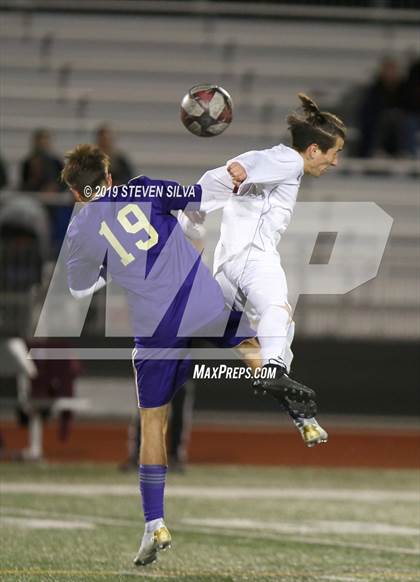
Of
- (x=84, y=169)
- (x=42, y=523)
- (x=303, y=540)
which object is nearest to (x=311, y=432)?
(x=84, y=169)

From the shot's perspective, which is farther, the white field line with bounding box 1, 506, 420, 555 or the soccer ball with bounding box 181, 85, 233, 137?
the white field line with bounding box 1, 506, 420, 555

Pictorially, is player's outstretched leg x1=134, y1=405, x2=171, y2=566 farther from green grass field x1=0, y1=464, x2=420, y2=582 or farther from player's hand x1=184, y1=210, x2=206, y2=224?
player's hand x1=184, y1=210, x2=206, y2=224

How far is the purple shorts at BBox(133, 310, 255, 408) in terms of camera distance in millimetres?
6000

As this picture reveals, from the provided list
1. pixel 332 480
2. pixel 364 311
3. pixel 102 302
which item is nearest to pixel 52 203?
pixel 102 302

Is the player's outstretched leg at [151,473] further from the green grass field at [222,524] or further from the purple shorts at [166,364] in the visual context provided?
the green grass field at [222,524]

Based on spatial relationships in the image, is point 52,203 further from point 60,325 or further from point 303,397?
point 303,397

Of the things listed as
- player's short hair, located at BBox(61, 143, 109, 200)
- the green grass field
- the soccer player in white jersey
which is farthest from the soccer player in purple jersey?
the green grass field

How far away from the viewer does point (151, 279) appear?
600 cm

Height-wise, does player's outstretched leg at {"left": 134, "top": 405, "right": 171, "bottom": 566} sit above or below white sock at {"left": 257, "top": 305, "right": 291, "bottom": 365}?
below

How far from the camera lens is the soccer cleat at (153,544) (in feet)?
19.2

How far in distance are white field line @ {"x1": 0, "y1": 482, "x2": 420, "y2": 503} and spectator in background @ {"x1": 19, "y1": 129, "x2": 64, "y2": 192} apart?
4.15 metres

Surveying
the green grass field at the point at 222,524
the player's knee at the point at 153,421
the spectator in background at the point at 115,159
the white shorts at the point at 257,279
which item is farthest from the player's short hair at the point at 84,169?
the spectator in background at the point at 115,159

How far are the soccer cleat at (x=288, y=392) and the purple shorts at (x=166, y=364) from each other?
0.46 metres

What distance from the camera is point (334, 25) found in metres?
17.5
